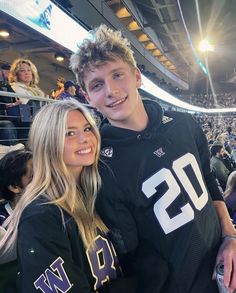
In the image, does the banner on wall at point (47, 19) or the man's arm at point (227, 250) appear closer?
the man's arm at point (227, 250)

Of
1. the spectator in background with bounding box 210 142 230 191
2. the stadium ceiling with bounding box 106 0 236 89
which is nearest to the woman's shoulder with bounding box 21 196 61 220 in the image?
the spectator in background with bounding box 210 142 230 191

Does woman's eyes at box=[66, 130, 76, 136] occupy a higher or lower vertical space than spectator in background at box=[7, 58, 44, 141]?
lower

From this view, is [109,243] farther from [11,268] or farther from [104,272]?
[11,268]

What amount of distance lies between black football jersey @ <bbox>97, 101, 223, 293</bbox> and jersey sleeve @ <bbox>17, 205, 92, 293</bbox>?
0.86 feet

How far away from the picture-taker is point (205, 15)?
15.4 metres

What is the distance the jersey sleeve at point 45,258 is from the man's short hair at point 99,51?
0.66m

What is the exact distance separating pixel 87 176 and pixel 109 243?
299 mm

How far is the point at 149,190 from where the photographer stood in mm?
1243

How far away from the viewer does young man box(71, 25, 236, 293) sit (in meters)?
1.23

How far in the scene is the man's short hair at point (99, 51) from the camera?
4.41ft

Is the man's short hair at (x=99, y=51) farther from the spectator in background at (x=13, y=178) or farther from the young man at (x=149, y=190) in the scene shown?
the spectator in background at (x=13, y=178)

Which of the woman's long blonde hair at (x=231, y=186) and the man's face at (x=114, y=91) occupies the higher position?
the man's face at (x=114, y=91)

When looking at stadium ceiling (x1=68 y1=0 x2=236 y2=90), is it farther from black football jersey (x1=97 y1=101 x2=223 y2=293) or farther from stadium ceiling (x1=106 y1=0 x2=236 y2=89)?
black football jersey (x1=97 y1=101 x2=223 y2=293)

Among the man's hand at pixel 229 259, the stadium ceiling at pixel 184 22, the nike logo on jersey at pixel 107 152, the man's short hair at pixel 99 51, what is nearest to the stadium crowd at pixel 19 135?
the man's short hair at pixel 99 51
